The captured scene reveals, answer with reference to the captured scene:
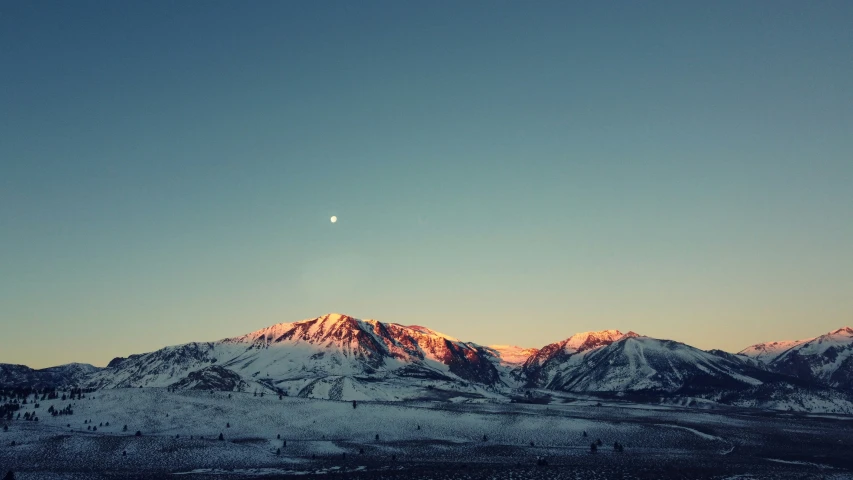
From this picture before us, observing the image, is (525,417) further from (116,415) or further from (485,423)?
Result: (116,415)

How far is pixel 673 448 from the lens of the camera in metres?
86.8

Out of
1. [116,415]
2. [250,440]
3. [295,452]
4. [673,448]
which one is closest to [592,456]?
[673,448]

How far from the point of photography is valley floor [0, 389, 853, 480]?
207 ft

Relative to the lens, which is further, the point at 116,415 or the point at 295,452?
the point at 116,415

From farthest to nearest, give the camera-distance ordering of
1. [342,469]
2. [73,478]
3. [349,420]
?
[349,420]
[342,469]
[73,478]

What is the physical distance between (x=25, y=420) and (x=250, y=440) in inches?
1886

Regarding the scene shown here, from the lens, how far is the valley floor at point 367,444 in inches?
2483

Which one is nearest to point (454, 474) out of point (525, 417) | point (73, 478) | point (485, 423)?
point (73, 478)

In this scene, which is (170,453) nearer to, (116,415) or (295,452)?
(295,452)

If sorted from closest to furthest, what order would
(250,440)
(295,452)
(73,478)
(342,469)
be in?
1. (73,478)
2. (342,469)
3. (295,452)
4. (250,440)

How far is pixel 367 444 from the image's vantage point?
9275cm

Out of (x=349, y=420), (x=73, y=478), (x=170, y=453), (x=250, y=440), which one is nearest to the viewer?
(x=73, y=478)

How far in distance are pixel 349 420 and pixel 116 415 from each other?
4539 cm

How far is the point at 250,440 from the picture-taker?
9525cm
